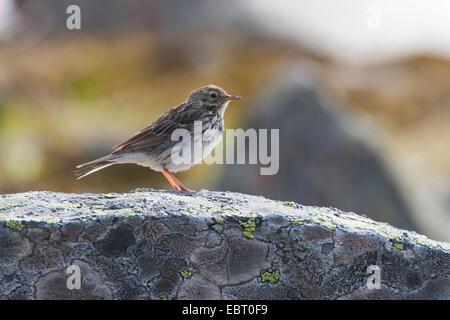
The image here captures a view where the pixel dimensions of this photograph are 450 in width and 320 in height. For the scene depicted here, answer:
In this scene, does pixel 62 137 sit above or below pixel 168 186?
above

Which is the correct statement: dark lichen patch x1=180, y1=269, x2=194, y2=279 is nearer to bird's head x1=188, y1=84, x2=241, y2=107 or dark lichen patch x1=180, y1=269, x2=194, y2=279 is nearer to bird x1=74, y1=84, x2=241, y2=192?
bird x1=74, y1=84, x2=241, y2=192

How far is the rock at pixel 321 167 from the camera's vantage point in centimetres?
1672

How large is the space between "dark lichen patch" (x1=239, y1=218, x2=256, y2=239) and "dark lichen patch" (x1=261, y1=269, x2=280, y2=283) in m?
0.33

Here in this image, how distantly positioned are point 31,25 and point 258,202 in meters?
53.7

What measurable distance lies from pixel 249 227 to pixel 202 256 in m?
0.46

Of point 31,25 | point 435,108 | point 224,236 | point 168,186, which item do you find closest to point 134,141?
point 224,236

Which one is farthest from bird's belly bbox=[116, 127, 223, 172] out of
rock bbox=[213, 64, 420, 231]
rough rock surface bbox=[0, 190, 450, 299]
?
rock bbox=[213, 64, 420, 231]

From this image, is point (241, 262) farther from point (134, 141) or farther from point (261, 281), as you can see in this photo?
point (134, 141)

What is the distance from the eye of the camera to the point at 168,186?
25406mm

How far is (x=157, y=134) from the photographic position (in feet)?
35.1

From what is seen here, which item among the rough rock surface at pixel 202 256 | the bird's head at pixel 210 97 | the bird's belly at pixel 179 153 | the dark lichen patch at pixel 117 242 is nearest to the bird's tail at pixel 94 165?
the bird's belly at pixel 179 153

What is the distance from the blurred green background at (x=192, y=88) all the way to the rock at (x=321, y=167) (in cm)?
5

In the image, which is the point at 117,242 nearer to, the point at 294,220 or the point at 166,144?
the point at 294,220

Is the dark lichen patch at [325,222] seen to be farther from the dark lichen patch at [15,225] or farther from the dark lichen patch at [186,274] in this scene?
the dark lichen patch at [15,225]
